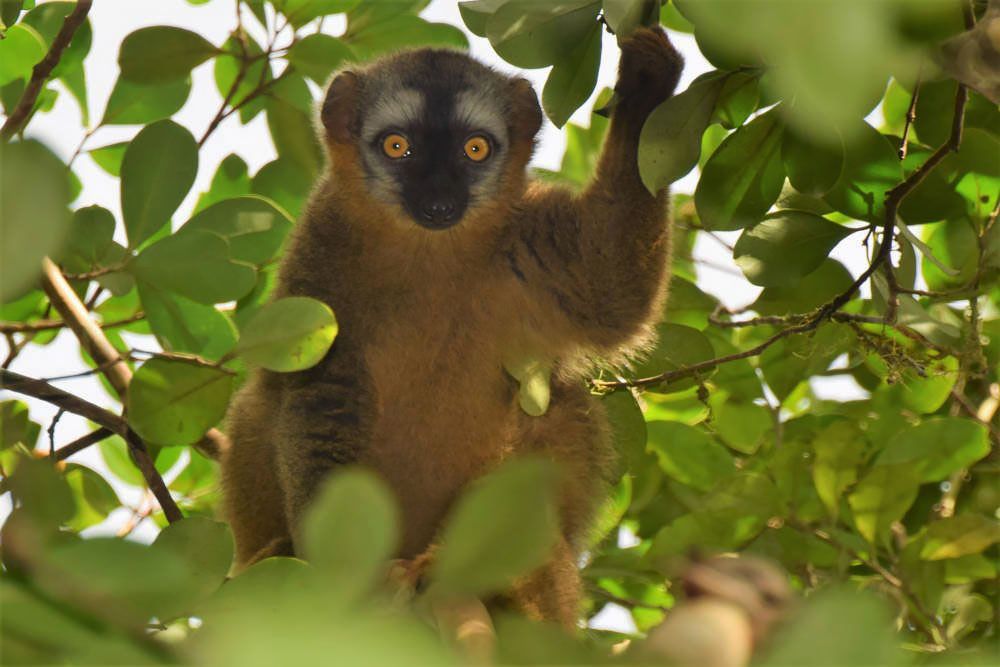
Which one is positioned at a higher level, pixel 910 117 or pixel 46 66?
pixel 46 66

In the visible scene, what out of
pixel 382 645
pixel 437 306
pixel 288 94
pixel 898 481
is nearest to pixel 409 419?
pixel 437 306

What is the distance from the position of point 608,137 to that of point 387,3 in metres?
1.07

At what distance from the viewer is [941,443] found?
3410 mm

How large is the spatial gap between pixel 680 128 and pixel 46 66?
1806 millimetres

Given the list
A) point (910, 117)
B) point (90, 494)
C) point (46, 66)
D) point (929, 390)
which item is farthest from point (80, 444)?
point (929, 390)

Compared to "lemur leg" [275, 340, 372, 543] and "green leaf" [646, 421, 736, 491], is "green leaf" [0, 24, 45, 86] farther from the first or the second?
"green leaf" [646, 421, 736, 491]

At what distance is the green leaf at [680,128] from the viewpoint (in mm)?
2914

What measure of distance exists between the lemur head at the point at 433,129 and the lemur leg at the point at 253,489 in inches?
36.3

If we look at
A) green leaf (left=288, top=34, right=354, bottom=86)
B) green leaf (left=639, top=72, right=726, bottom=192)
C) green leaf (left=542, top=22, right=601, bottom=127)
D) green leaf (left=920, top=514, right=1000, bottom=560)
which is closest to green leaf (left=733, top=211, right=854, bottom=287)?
green leaf (left=639, top=72, right=726, bottom=192)

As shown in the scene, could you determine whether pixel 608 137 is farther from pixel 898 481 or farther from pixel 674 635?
pixel 674 635

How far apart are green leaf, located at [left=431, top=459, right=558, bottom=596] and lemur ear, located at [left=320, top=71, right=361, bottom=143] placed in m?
3.30

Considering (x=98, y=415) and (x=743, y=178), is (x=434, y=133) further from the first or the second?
(x=98, y=415)

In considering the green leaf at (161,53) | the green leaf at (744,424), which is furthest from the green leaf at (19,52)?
the green leaf at (744,424)

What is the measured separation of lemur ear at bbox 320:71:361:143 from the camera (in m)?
4.41
